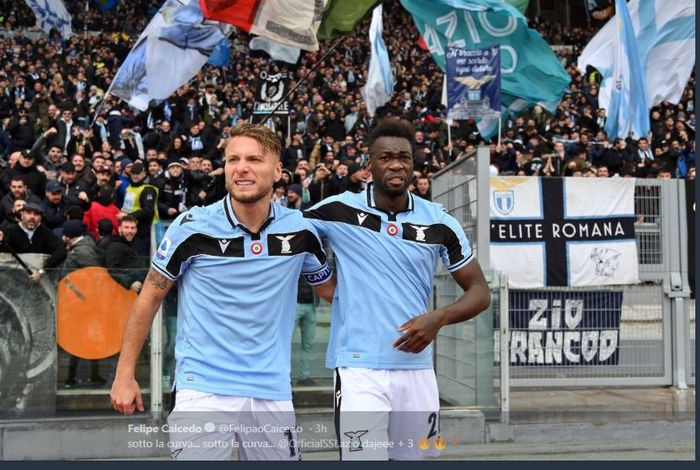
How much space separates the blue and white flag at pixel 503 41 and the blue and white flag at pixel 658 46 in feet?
3.77

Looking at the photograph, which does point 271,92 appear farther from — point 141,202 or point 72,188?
point 141,202

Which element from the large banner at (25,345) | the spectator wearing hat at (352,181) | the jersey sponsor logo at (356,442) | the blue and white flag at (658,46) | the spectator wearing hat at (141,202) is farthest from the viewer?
the blue and white flag at (658,46)

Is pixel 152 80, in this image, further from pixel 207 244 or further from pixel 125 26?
pixel 125 26

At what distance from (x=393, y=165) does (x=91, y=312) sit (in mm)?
5173

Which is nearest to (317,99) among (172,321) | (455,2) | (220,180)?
(455,2)

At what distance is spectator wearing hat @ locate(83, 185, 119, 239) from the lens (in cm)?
1239

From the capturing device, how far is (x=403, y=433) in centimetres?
526

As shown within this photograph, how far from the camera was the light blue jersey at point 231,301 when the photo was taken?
459 centimetres

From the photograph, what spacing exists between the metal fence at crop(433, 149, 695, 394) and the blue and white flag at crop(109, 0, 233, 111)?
3.75 metres

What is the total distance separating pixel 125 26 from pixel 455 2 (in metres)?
20.0

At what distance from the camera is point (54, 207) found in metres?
12.6

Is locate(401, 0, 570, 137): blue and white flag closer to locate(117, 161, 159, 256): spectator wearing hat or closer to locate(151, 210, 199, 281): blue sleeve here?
locate(117, 161, 159, 256): spectator wearing hat

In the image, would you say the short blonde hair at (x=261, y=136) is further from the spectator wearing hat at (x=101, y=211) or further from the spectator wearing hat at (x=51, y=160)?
the spectator wearing hat at (x=51, y=160)

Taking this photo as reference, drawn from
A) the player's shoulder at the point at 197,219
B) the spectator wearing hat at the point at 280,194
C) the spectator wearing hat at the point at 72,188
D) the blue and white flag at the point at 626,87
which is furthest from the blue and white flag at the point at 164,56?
the player's shoulder at the point at 197,219
